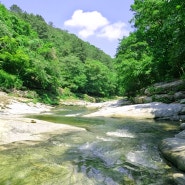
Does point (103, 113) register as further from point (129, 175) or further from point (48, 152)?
point (129, 175)

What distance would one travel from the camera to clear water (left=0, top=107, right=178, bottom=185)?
494 cm

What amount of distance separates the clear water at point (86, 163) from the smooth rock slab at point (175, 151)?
22 centimetres

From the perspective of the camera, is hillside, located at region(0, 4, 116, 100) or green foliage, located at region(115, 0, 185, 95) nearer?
green foliage, located at region(115, 0, 185, 95)

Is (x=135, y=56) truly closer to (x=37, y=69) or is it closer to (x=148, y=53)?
(x=148, y=53)

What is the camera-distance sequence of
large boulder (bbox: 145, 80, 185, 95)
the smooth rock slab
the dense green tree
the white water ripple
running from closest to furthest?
the smooth rock slab
the white water ripple
large boulder (bbox: 145, 80, 185, 95)
the dense green tree

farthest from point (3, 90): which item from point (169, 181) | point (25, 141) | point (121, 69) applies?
point (169, 181)

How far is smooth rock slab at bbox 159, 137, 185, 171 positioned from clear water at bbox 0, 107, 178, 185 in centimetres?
22

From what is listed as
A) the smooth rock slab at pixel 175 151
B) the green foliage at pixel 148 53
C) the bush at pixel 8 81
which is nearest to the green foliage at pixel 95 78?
the green foliage at pixel 148 53

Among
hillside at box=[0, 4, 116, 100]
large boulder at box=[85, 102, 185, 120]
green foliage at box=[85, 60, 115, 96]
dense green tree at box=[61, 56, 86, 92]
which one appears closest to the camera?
large boulder at box=[85, 102, 185, 120]

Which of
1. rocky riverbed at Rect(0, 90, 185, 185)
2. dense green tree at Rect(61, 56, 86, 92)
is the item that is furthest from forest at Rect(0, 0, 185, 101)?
rocky riverbed at Rect(0, 90, 185, 185)

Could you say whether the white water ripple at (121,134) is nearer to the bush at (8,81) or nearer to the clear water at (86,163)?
the clear water at (86,163)

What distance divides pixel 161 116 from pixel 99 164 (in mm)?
10065

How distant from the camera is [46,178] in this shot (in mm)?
4941

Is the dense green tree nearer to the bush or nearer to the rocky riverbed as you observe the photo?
the bush
